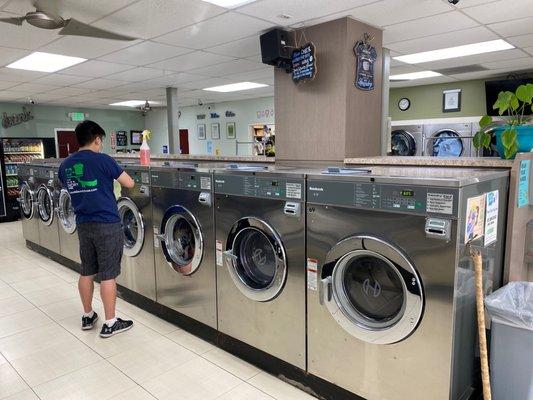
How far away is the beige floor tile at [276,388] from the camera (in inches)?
93.7

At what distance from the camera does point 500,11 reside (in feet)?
11.9

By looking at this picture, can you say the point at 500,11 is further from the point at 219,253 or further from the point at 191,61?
the point at 191,61

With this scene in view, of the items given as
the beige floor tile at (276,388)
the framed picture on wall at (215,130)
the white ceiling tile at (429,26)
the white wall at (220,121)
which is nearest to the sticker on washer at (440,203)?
the beige floor tile at (276,388)

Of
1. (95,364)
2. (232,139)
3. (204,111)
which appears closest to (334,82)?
(95,364)

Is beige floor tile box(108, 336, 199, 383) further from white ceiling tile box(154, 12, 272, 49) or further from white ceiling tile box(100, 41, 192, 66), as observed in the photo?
white ceiling tile box(100, 41, 192, 66)

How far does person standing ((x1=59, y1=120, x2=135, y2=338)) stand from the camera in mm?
2977

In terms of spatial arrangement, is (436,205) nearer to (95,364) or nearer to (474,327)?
(474,327)

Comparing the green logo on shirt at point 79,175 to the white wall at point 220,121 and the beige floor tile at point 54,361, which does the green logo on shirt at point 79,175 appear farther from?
A: the white wall at point 220,121

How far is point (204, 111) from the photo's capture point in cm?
1142

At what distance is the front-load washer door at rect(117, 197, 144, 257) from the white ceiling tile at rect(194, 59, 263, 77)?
9.31 ft

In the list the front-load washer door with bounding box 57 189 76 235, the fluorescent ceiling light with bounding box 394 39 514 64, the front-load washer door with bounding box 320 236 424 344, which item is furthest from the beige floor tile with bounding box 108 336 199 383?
the fluorescent ceiling light with bounding box 394 39 514 64

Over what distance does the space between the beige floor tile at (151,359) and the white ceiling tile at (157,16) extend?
108 inches

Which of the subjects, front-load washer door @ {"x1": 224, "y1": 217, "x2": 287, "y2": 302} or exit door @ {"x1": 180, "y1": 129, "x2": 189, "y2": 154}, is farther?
exit door @ {"x1": 180, "y1": 129, "x2": 189, "y2": 154}

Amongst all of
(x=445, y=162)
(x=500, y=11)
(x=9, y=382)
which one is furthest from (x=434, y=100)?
(x=9, y=382)
